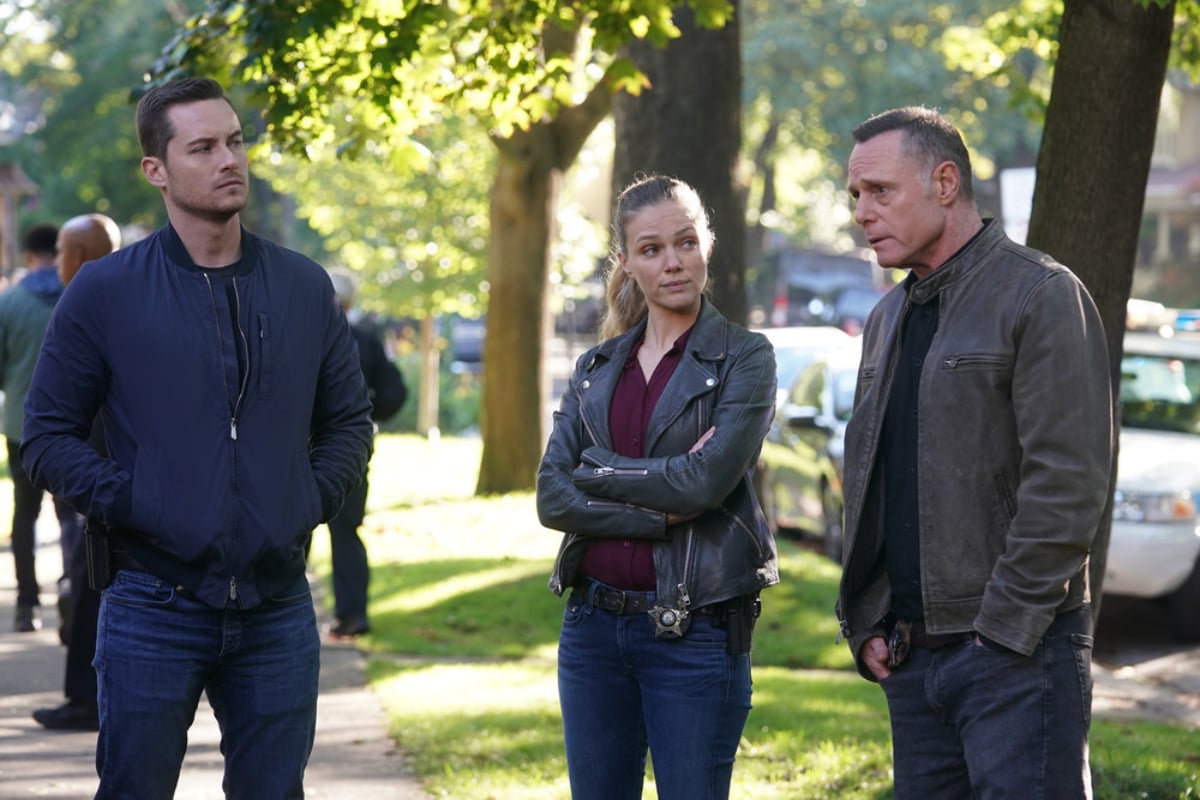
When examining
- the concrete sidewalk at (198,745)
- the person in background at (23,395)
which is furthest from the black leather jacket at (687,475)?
the person in background at (23,395)

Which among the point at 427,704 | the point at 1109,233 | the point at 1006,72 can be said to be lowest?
the point at 427,704

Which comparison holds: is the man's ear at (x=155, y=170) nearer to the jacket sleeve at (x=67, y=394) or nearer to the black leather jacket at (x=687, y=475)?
the jacket sleeve at (x=67, y=394)

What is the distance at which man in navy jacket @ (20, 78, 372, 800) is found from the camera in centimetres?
402

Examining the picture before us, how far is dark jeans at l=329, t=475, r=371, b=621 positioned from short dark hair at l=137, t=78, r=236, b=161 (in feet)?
17.7

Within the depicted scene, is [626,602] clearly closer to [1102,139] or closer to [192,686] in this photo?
[192,686]

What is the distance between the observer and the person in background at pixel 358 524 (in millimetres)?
9789

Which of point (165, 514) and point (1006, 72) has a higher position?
point (1006, 72)

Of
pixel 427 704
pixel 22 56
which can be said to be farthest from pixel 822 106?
pixel 427 704

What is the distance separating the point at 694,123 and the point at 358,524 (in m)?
3.53

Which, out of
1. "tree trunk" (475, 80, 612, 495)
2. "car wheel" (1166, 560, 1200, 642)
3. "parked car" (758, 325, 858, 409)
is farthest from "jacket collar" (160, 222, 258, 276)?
"parked car" (758, 325, 858, 409)

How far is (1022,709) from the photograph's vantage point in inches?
151

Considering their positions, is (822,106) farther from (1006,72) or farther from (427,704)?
(427,704)

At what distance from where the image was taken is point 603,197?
559 inches

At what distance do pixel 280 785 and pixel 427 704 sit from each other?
4286mm
